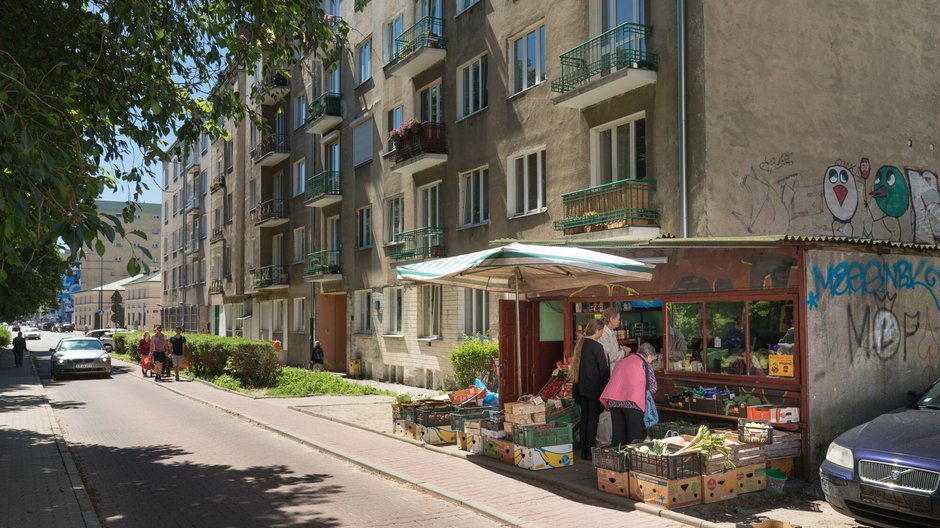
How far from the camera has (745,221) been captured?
13203 mm

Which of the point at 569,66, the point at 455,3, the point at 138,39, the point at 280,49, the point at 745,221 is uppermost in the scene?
the point at 455,3

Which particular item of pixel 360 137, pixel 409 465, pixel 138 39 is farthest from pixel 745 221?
pixel 360 137

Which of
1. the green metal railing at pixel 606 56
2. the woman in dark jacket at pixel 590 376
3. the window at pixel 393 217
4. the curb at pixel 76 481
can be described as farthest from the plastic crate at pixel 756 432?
the window at pixel 393 217

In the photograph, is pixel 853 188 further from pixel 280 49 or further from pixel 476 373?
pixel 280 49

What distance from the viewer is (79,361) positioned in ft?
88.6

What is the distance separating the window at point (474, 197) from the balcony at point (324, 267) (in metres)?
8.93

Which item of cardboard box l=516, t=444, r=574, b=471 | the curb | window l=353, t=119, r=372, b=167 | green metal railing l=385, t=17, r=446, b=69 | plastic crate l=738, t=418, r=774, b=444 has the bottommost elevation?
the curb

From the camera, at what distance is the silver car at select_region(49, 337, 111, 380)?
88.1 feet

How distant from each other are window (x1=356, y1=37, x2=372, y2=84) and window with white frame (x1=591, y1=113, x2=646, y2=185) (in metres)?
13.0

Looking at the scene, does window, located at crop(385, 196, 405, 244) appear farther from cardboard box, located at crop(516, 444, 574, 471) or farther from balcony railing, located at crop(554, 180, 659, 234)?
cardboard box, located at crop(516, 444, 574, 471)

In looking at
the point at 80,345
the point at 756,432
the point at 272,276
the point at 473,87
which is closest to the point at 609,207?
the point at 756,432

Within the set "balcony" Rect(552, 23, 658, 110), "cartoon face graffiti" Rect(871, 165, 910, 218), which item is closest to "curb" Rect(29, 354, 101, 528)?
"balcony" Rect(552, 23, 658, 110)

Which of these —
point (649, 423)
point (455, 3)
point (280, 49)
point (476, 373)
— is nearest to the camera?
point (649, 423)

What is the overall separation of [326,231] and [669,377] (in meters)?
21.0
